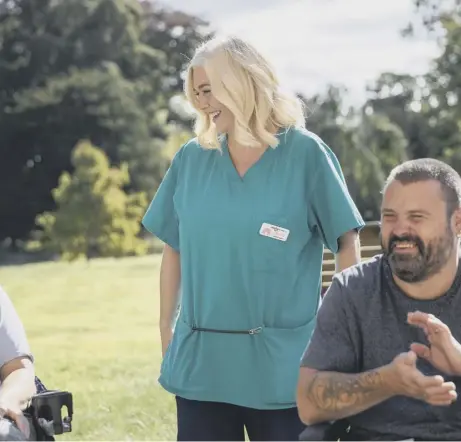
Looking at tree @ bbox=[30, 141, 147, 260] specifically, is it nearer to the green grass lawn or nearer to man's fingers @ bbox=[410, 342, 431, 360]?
the green grass lawn

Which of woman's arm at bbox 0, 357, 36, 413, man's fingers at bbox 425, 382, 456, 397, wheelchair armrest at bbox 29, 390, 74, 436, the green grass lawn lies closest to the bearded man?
man's fingers at bbox 425, 382, 456, 397

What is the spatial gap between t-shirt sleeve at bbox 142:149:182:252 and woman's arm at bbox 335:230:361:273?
20.1 inches

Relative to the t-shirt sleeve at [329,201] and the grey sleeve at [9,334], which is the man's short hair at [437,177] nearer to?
the t-shirt sleeve at [329,201]

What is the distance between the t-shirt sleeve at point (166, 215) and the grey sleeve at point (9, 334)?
0.48 meters

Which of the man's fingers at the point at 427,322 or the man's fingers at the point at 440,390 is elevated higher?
the man's fingers at the point at 427,322

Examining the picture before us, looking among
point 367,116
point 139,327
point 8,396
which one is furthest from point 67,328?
point 367,116

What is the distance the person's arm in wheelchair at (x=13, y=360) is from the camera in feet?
8.71

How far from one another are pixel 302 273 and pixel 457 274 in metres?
0.57

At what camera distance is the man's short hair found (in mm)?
2184

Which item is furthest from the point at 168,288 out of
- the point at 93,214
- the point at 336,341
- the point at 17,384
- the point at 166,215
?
the point at 93,214

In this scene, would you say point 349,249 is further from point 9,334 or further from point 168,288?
point 9,334

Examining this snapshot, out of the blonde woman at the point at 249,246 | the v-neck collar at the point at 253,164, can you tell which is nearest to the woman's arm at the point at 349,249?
the blonde woman at the point at 249,246

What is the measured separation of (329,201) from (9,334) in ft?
3.17

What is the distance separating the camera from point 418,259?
7.03 ft
